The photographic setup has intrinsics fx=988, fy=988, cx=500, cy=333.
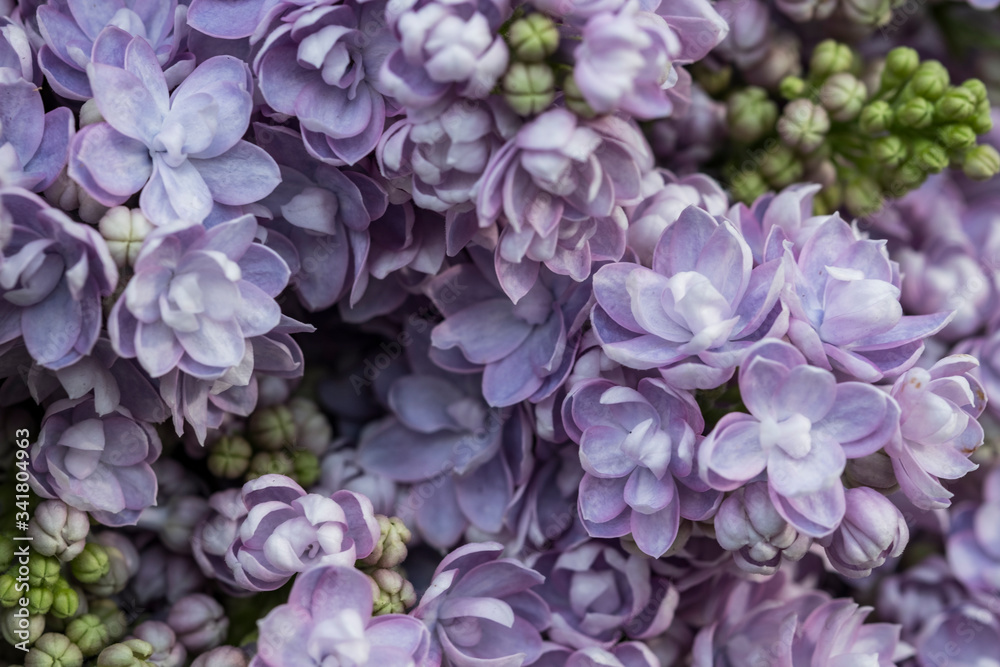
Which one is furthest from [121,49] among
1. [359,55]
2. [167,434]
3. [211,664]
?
[211,664]

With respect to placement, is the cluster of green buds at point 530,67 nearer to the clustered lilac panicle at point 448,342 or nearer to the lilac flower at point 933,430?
the clustered lilac panicle at point 448,342

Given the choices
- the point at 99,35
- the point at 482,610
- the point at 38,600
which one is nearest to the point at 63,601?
the point at 38,600

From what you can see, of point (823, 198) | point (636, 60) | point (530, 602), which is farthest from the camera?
point (823, 198)

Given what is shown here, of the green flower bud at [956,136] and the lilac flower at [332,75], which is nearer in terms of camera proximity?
the lilac flower at [332,75]

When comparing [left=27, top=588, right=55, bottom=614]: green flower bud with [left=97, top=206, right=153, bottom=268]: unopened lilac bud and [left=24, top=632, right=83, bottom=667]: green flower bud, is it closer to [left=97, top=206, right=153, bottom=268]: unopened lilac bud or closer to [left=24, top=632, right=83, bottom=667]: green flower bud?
[left=24, top=632, right=83, bottom=667]: green flower bud

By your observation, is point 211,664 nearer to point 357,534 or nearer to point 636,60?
point 357,534

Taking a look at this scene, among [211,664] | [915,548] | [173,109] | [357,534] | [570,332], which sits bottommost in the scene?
[915,548]

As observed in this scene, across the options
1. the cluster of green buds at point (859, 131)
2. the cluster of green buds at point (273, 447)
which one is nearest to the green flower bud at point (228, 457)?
the cluster of green buds at point (273, 447)
